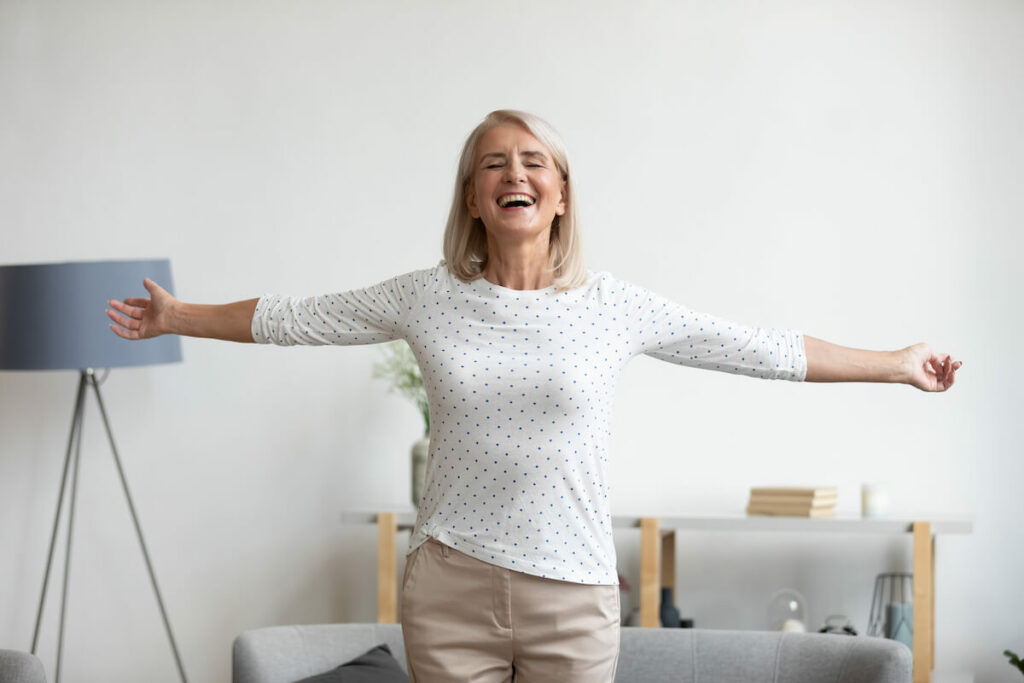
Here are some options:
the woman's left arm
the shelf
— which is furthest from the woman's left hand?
the shelf

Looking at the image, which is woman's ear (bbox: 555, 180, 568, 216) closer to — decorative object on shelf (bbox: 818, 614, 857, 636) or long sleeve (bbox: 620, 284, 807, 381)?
long sleeve (bbox: 620, 284, 807, 381)

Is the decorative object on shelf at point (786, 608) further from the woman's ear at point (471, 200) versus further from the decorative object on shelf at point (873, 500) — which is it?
the woman's ear at point (471, 200)

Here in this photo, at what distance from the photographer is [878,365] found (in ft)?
6.09

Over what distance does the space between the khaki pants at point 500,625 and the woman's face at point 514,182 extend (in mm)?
519

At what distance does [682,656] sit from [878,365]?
3.22 feet

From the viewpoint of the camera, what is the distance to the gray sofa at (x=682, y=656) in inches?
95.7

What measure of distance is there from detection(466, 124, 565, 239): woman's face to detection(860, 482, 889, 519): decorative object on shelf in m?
1.85

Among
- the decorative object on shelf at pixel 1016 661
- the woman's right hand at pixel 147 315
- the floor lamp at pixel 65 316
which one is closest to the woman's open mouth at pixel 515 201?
the woman's right hand at pixel 147 315

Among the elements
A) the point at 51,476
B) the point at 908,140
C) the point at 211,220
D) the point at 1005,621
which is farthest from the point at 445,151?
the point at 1005,621

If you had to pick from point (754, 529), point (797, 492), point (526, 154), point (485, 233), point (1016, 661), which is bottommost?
point (1016, 661)

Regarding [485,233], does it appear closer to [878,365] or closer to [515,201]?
[515,201]

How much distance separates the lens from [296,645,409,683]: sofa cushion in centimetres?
242

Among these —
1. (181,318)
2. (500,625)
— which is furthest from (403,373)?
(500,625)

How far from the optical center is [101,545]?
3.83 metres
